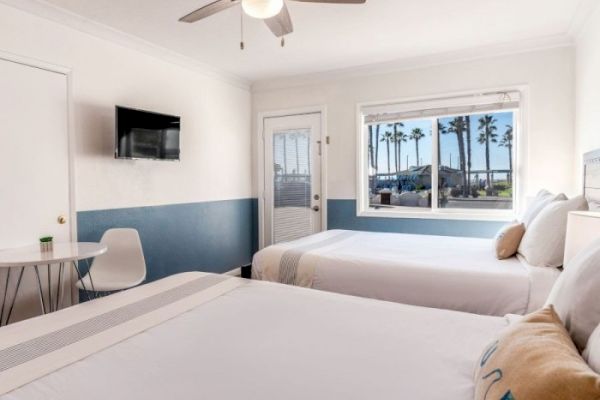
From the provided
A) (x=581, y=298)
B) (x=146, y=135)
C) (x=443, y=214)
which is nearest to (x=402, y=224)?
(x=443, y=214)

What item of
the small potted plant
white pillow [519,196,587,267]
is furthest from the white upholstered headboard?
the small potted plant

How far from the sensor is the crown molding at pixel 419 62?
A: 335 centimetres

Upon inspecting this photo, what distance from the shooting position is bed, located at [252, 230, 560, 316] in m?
1.98

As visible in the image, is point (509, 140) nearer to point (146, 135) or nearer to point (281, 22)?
point (281, 22)

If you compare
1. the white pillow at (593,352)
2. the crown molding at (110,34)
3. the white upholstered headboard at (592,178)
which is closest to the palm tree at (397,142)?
the white upholstered headboard at (592,178)

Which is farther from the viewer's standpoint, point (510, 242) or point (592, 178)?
point (592, 178)

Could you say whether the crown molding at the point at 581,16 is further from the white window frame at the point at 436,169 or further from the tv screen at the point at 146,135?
the tv screen at the point at 146,135

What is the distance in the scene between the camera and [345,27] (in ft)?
10.0

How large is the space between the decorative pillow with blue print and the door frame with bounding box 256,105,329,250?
3.49 m

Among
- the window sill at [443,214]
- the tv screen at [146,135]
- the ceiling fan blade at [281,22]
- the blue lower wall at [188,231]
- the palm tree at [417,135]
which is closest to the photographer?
the ceiling fan blade at [281,22]

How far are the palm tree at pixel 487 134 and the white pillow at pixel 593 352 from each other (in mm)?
3229

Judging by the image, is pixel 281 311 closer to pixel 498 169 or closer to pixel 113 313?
pixel 113 313

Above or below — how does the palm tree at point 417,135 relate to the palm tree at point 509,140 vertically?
above

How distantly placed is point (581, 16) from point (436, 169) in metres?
1.71
